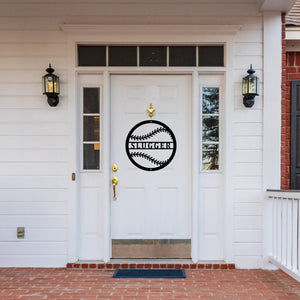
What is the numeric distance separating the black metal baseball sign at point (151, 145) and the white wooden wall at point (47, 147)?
0.65 m

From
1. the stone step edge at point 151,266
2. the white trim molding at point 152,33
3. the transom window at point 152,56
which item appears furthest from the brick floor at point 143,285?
the white trim molding at point 152,33

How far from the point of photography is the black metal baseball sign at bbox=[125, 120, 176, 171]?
11.4 ft

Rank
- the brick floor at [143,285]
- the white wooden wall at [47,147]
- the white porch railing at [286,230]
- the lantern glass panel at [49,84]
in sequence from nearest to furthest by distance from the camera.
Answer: the brick floor at [143,285] → the white porch railing at [286,230] → the lantern glass panel at [49,84] → the white wooden wall at [47,147]

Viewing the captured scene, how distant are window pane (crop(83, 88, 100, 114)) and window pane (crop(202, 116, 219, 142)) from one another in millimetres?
1216

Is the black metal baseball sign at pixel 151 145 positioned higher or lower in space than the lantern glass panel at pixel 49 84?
lower

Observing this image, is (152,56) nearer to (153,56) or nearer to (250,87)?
(153,56)

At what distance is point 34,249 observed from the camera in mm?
3410

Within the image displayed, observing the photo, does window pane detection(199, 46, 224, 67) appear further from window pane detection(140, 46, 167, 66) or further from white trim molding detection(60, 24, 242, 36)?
window pane detection(140, 46, 167, 66)

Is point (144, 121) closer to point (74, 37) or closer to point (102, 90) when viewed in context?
point (102, 90)

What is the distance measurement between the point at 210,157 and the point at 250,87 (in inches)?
34.1

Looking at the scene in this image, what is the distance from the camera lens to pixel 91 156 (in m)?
3.48

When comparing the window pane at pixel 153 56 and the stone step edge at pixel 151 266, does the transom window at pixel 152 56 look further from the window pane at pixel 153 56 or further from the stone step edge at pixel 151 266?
the stone step edge at pixel 151 266

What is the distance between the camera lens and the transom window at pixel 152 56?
3.45 metres

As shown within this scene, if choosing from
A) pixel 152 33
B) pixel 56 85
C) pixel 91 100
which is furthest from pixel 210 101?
pixel 56 85
